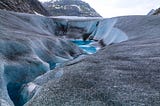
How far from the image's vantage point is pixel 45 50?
13.1 m

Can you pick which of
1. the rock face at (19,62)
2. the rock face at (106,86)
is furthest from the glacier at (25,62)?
the rock face at (106,86)

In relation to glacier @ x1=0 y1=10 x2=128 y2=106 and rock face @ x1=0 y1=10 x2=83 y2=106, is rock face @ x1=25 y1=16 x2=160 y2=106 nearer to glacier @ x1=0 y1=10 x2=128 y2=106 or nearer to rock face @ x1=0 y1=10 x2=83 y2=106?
glacier @ x1=0 y1=10 x2=128 y2=106

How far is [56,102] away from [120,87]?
1.18m

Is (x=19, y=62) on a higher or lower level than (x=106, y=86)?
lower

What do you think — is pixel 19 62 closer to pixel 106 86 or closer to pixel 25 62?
pixel 25 62

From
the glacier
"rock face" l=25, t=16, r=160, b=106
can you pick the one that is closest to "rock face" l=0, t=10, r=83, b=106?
the glacier

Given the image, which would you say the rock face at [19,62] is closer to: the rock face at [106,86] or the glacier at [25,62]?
the glacier at [25,62]

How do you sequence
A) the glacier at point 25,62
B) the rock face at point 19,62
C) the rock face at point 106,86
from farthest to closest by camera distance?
the rock face at point 19,62
the glacier at point 25,62
the rock face at point 106,86

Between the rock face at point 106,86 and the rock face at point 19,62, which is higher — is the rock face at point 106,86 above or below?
above

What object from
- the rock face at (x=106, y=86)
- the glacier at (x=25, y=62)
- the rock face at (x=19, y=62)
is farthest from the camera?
the rock face at (x=19, y=62)

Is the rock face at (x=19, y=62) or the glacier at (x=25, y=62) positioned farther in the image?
the rock face at (x=19, y=62)

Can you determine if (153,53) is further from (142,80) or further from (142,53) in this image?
Answer: (142,80)

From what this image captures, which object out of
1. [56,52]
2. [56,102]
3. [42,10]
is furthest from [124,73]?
[42,10]

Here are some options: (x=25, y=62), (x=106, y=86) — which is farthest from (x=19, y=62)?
(x=106, y=86)
